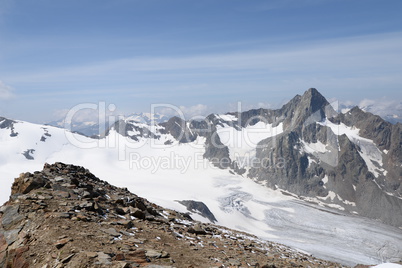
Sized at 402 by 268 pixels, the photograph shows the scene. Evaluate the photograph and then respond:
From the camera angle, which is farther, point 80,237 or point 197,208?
point 197,208

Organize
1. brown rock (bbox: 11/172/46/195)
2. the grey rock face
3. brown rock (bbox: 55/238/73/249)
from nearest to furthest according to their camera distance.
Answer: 1. brown rock (bbox: 55/238/73/249)
2. brown rock (bbox: 11/172/46/195)
3. the grey rock face

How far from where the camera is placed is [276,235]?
6403 inches

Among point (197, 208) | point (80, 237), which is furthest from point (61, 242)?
point (197, 208)

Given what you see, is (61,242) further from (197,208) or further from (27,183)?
(197,208)

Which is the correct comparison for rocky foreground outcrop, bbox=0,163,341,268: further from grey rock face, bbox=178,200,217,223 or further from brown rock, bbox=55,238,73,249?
grey rock face, bbox=178,200,217,223

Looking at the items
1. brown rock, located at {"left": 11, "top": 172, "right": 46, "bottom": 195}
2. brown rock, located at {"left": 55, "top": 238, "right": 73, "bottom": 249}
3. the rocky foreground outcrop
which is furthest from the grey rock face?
brown rock, located at {"left": 55, "top": 238, "right": 73, "bottom": 249}

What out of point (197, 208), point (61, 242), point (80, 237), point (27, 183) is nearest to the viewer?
point (61, 242)

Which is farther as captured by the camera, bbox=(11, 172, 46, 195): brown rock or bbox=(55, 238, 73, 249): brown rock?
bbox=(11, 172, 46, 195): brown rock

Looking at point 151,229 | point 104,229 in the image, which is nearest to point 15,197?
point 104,229

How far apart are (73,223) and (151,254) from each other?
15.9ft

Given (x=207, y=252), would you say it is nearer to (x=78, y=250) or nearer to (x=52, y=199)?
(x=78, y=250)

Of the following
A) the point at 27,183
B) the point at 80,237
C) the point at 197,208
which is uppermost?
the point at 27,183

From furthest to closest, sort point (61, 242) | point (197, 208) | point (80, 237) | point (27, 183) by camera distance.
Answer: point (197, 208)
point (27, 183)
point (80, 237)
point (61, 242)

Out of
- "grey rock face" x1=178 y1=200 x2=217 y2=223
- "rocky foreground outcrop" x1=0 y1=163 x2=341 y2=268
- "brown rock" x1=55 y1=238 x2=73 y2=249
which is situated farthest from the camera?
"grey rock face" x1=178 y1=200 x2=217 y2=223
